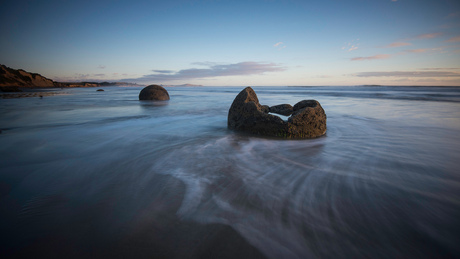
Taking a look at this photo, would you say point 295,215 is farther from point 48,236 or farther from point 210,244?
point 48,236

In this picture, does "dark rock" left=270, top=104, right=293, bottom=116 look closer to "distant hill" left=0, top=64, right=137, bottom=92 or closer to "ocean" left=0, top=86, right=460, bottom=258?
"ocean" left=0, top=86, right=460, bottom=258

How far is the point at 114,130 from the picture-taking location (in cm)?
538

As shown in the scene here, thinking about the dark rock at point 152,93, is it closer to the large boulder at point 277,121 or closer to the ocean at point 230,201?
the ocean at point 230,201

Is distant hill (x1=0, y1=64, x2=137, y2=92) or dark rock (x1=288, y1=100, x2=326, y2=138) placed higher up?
distant hill (x1=0, y1=64, x2=137, y2=92)

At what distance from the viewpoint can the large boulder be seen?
4434mm

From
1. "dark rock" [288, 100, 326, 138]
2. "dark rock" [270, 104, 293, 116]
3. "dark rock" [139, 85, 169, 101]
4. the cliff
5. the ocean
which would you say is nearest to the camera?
the ocean

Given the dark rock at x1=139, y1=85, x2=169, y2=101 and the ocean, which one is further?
the dark rock at x1=139, y1=85, x2=169, y2=101

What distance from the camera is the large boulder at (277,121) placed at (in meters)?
4.43

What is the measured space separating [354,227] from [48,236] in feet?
8.30

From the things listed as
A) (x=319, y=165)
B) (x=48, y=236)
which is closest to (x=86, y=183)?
(x=48, y=236)

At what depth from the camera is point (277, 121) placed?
4.52m

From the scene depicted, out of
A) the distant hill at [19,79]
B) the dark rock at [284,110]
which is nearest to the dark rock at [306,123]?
the dark rock at [284,110]

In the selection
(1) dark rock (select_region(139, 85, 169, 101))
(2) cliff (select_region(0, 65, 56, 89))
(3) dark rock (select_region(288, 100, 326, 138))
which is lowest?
(3) dark rock (select_region(288, 100, 326, 138))

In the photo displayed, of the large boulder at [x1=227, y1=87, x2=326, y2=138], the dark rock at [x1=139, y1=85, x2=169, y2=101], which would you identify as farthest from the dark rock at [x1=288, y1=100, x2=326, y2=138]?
the dark rock at [x1=139, y1=85, x2=169, y2=101]
